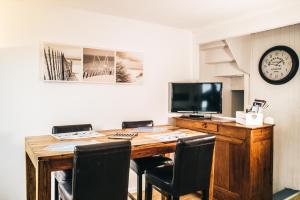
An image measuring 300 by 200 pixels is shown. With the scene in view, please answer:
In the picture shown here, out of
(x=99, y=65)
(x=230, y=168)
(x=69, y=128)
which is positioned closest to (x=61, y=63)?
(x=99, y=65)

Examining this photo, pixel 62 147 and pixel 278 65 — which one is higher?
pixel 278 65

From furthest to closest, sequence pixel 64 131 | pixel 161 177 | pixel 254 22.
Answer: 1. pixel 254 22
2. pixel 64 131
3. pixel 161 177

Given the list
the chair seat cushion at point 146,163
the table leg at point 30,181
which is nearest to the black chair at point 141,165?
the chair seat cushion at point 146,163

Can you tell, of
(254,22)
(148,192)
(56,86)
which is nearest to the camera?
(148,192)

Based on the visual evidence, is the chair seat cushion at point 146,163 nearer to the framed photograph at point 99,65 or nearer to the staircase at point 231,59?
the framed photograph at point 99,65

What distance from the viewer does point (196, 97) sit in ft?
11.7

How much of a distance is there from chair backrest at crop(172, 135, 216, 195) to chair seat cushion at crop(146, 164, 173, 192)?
0.09 m

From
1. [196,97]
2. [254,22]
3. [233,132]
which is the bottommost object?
[233,132]

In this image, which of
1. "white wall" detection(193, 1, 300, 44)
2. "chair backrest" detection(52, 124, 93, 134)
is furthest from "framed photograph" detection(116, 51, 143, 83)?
Answer: "white wall" detection(193, 1, 300, 44)

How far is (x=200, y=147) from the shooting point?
2027mm

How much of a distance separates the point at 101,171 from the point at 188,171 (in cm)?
73

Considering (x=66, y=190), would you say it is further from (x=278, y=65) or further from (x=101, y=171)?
(x=278, y=65)

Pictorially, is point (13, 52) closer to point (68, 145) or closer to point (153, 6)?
point (68, 145)

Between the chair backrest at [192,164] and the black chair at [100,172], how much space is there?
1.39 feet
